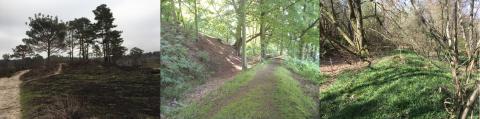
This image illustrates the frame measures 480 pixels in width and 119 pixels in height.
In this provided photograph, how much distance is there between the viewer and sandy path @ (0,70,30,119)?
470 centimetres

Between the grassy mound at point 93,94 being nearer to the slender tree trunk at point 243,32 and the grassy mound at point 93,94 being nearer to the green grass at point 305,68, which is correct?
the slender tree trunk at point 243,32

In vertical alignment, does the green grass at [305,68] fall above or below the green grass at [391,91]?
above

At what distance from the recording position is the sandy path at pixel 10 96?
4.70 meters

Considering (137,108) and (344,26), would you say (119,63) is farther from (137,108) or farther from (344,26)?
(344,26)

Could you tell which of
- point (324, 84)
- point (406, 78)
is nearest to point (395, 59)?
point (406, 78)

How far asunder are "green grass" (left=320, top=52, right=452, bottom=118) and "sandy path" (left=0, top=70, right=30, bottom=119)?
2.94 m

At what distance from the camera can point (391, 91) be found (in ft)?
20.4

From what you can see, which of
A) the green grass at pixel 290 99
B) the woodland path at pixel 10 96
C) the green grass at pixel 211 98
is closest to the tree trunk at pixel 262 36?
the green grass at pixel 211 98

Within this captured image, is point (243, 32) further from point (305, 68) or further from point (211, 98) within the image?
point (305, 68)

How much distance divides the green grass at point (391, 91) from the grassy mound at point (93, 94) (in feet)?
6.83

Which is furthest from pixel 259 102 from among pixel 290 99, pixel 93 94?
pixel 93 94

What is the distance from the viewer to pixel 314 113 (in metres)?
5.83

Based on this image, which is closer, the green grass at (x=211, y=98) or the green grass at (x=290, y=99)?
the green grass at (x=211, y=98)

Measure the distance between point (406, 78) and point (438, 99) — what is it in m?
0.53
